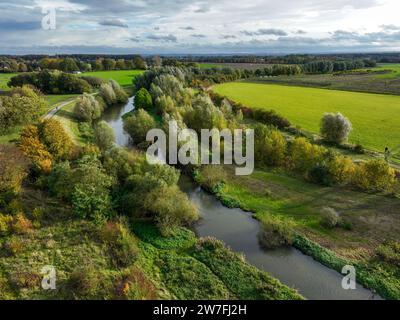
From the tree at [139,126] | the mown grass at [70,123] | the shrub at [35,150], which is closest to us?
the shrub at [35,150]

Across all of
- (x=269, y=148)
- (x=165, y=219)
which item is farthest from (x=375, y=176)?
(x=165, y=219)

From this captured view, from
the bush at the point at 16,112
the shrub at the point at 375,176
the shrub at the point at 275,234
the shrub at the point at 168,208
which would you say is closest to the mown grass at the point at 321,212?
the shrub at the point at 275,234

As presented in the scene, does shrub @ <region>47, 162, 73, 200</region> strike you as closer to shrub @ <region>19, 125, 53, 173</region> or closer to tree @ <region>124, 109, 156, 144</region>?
shrub @ <region>19, 125, 53, 173</region>

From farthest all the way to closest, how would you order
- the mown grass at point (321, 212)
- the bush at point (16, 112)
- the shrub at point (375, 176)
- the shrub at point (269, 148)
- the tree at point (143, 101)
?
the tree at point (143, 101) → the bush at point (16, 112) → the shrub at point (269, 148) → the shrub at point (375, 176) → the mown grass at point (321, 212)

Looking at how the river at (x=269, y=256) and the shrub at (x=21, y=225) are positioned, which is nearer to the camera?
the river at (x=269, y=256)

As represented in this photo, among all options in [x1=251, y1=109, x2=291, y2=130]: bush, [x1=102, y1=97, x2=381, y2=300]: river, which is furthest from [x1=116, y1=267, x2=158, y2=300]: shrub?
[x1=251, y1=109, x2=291, y2=130]: bush

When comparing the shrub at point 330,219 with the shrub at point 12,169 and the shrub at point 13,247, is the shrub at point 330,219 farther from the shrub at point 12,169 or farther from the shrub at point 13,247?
the shrub at point 12,169

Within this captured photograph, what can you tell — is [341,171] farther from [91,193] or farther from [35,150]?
[35,150]

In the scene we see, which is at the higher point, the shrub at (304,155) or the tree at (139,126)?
the tree at (139,126)
